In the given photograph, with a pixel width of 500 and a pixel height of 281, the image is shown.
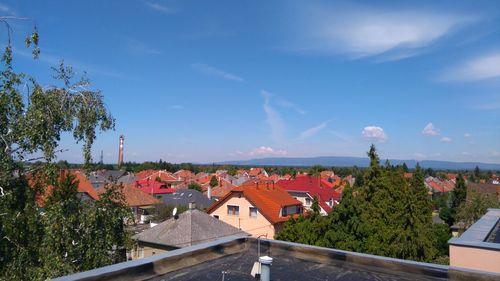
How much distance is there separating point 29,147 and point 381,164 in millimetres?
19881

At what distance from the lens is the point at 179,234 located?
61.2 feet

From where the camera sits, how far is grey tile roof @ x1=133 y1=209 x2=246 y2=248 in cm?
1830

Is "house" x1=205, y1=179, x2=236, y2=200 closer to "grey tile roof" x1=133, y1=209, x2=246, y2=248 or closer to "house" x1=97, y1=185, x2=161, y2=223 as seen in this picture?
"house" x1=97, y1=185, x2=161, y2=223

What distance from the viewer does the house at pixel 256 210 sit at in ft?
102

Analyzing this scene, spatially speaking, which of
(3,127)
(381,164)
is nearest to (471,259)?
(3,127)

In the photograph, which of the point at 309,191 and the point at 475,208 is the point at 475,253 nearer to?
the point at 475,208

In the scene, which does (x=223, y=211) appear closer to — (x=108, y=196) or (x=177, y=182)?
(x=108, y=196)

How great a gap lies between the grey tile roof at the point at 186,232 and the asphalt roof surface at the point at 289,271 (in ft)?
43.5

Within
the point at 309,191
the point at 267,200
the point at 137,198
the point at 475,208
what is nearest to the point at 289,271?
the point at 475,208

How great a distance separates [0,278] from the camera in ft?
25.0

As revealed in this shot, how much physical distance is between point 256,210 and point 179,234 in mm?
13552

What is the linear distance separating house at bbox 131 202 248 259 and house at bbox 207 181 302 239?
10919 millimetres

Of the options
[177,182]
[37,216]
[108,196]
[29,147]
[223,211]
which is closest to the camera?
[29,147]

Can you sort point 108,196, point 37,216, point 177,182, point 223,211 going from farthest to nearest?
1. point 177,182
2. point 223,211
3. point 108,196
4. point 37,216
